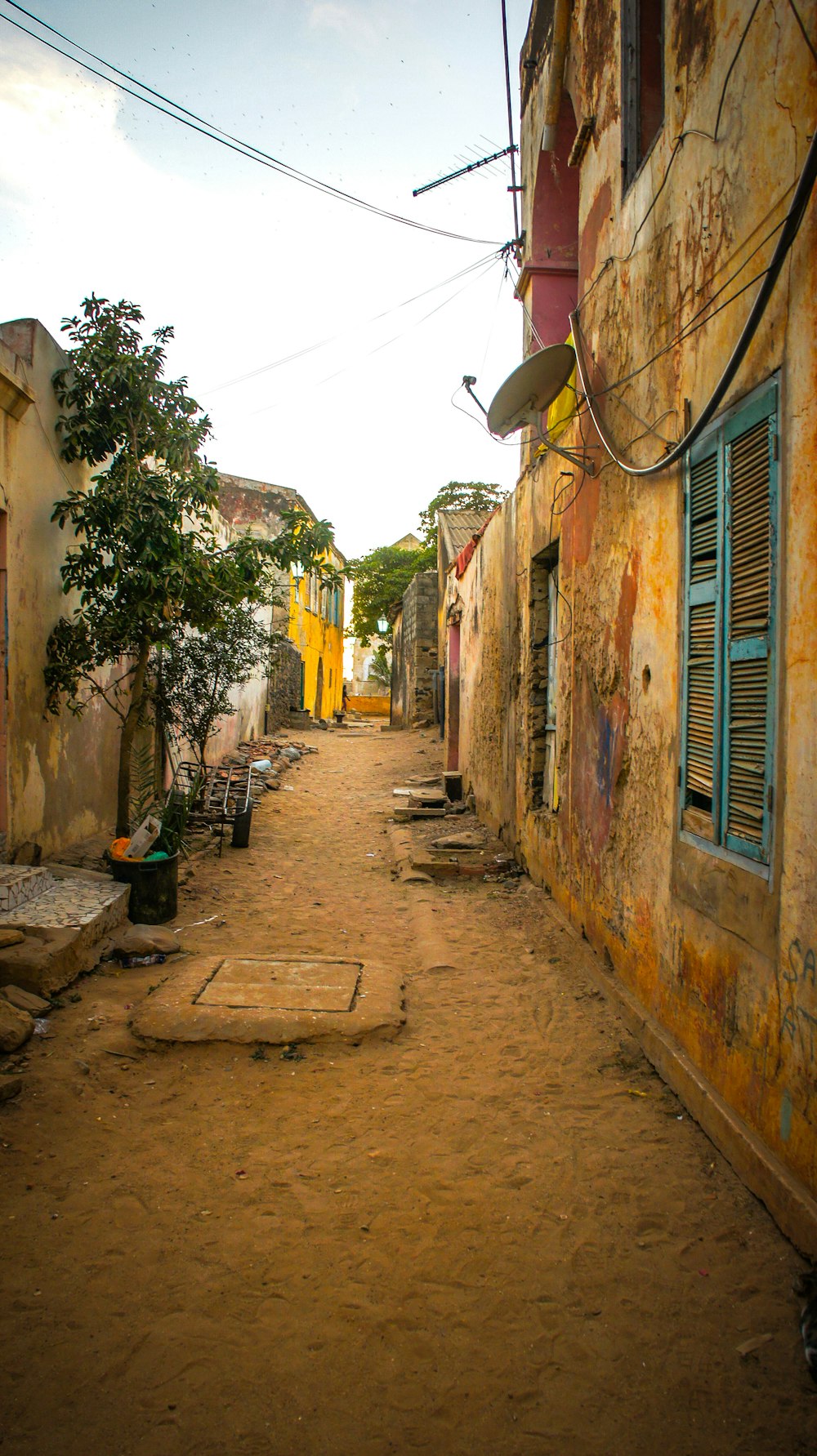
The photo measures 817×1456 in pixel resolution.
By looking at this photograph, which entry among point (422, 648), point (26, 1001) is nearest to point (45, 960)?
point (26, 1001)

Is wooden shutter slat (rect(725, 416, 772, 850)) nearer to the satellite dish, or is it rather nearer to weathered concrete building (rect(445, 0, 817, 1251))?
weathered concrete building (rect(445, 0, 817, 1251))

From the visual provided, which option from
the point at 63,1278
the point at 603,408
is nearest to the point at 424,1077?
the point at 63,1278

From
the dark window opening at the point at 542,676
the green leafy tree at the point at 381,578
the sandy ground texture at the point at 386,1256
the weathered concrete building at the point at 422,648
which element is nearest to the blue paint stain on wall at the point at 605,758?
the sandy ground texture at the point at 386,1256

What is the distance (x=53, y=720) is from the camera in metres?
5.89

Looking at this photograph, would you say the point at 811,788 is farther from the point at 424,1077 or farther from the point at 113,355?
the point at 113,355

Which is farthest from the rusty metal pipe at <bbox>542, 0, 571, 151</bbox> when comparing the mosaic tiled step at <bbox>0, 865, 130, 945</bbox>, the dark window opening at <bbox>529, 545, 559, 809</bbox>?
the mosaic tiled step at <bbox>0, 865, 130, 945</bbox>

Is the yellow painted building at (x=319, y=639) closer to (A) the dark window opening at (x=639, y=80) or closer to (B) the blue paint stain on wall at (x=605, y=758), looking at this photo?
(A) the dark window opening at (x=639, y=80)

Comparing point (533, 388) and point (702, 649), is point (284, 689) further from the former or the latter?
point (702, 649)

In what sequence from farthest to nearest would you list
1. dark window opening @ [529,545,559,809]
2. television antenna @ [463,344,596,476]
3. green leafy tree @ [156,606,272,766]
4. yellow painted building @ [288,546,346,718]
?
yellow painted building @ [288,546,346,718], green leafy tree @ [156,606,272,766], dark window opening @ [529,545,559,809], television antenna @ [463,344,596,476]

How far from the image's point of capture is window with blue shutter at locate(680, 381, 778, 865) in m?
2.62

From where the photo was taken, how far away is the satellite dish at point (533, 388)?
4.88 meters

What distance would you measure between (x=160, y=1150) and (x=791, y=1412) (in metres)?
2.02

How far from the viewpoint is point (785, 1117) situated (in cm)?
240

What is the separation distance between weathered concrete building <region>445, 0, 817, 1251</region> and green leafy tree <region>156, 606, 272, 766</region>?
12.7ft
